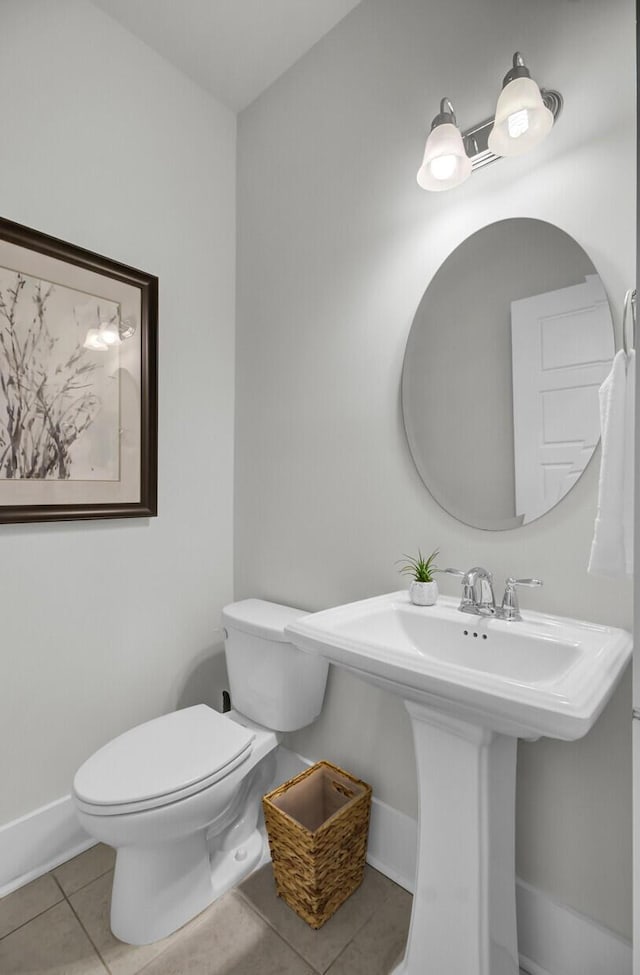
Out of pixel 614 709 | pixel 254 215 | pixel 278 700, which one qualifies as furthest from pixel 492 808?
pixel 254 215

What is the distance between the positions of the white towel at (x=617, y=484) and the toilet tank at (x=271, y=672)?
94cm

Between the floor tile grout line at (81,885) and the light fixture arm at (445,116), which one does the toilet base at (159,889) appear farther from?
the light fixture arm at (445,116)

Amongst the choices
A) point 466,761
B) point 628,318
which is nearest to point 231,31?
point 628,318

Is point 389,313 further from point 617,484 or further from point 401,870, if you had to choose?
point 401,870

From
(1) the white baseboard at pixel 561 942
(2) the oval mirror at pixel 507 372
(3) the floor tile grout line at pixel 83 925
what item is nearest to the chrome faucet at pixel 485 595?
(2) the oval mirror at pixel 507 372

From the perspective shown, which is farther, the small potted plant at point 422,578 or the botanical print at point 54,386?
the botanical print at point 54,386

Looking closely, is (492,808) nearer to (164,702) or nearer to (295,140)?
(164,702)

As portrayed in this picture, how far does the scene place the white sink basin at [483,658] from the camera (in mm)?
727

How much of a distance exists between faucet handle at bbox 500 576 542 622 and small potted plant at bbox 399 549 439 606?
0.61ft

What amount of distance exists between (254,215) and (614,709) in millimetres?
2042

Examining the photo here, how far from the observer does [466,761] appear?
0.97m

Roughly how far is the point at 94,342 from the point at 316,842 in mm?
1615

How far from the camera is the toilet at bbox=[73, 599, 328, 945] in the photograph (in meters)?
1.15

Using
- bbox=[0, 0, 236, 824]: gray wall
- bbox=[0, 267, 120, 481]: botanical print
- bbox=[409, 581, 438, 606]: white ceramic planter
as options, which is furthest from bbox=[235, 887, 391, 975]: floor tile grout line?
bbox=[0, 267, 120, 481]: botanical print
